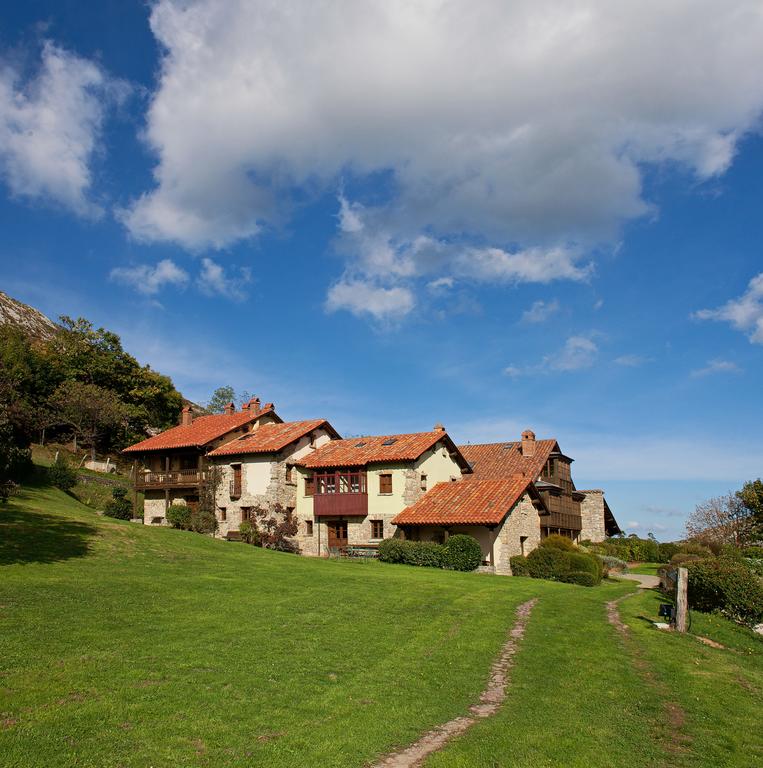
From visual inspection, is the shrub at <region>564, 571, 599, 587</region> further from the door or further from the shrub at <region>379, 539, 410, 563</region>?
the door

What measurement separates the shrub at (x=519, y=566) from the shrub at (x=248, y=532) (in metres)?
16.8

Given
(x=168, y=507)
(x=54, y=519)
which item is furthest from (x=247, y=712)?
(x=168, y=507)

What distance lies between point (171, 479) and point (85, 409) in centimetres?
1865

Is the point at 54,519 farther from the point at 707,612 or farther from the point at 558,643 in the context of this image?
the point at 707,612

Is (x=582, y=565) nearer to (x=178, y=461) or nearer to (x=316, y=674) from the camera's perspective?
(x=316, y=674)

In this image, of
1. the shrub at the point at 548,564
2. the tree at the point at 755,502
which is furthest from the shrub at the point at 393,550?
the tree at the point at 755,502

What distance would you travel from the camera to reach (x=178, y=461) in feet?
155

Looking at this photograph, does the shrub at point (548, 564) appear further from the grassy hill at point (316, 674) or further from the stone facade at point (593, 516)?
the stone facade at point (593, 516)

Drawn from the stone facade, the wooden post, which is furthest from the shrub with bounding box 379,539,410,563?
the stone facade

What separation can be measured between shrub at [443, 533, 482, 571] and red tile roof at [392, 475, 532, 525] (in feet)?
3.99

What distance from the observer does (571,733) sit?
384 inches

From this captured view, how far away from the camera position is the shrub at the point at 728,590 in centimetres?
2095

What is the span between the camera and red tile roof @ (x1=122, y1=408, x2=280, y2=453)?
45875 millimetres

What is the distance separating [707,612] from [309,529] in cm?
2700
